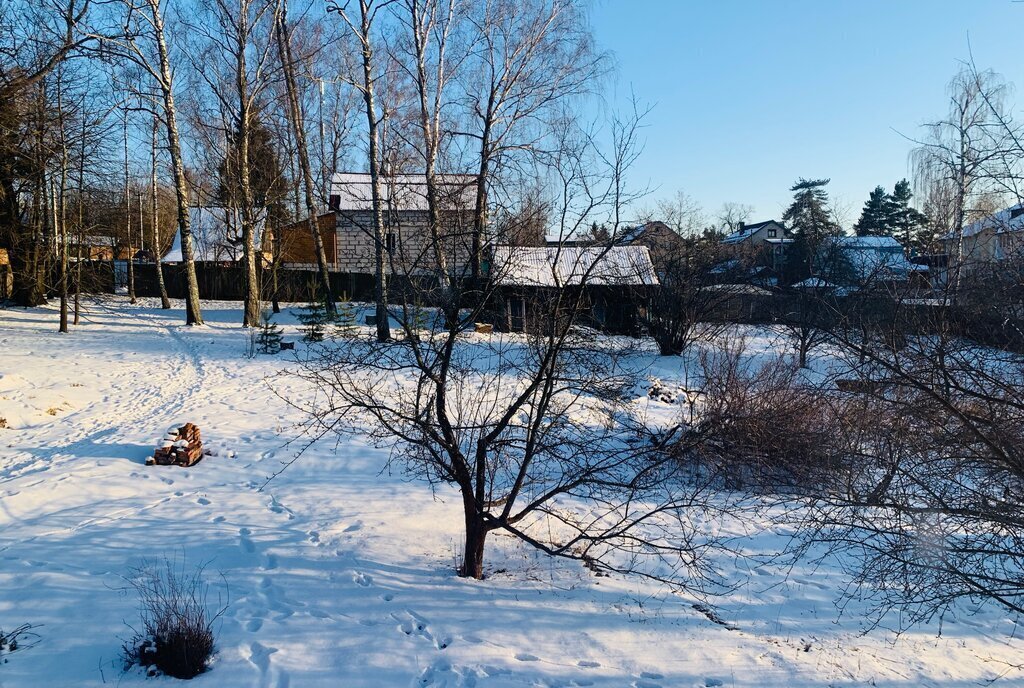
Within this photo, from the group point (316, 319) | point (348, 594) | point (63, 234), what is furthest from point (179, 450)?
point (63, 234)

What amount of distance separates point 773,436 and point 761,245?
29.3 meters

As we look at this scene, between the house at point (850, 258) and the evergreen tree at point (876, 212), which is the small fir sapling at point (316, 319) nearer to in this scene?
the house at point (850, 258)

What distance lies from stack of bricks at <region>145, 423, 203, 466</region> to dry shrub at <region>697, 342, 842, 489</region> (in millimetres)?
6791

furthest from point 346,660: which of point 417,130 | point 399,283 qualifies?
point 417,130

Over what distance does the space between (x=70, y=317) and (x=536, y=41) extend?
680 inches

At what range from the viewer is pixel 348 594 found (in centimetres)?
619

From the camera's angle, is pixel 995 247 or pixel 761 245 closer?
pixel 995 247

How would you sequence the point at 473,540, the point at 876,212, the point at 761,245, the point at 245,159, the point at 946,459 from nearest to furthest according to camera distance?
the point at 946,459 < the point at 473,540 < the point at 245,159 < the point at 761,245 < the point at 876,212

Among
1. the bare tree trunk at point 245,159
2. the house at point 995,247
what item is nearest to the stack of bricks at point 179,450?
the house at point 995,247

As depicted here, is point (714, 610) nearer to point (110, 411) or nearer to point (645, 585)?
point (645, 585)

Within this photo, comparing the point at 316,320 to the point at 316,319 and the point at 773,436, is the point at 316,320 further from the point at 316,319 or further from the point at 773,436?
the point at 773,436

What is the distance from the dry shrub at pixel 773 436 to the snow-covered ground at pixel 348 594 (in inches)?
48.0

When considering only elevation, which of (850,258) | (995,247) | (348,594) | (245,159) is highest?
(245,159)

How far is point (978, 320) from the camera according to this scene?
20.1ft
